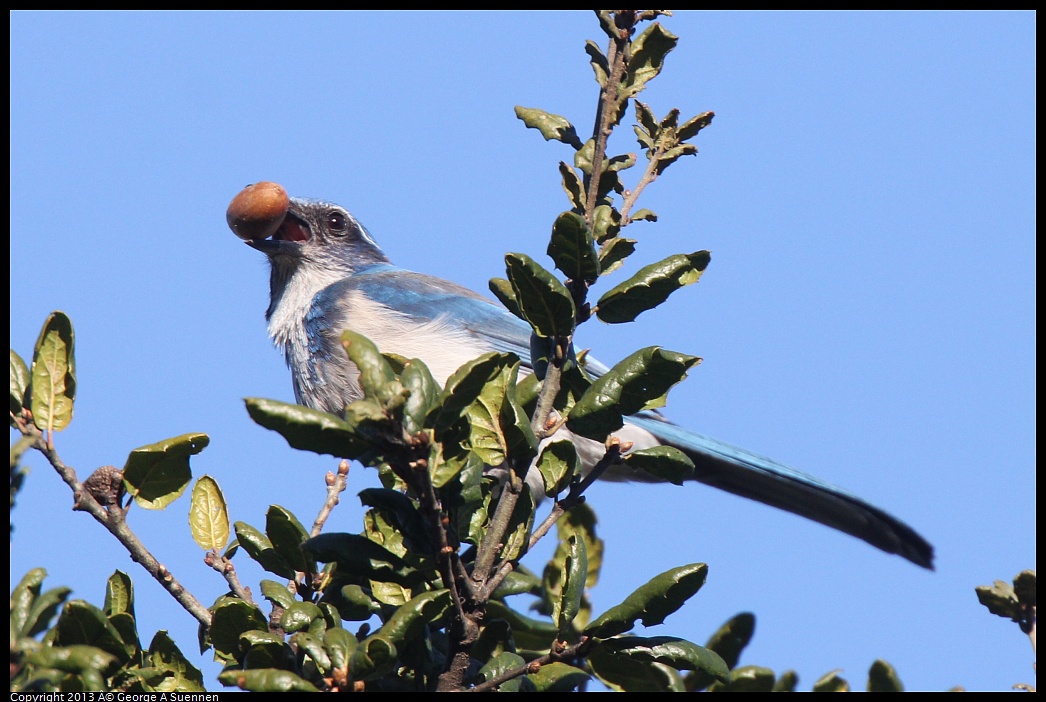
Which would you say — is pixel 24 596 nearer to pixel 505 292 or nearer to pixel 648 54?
pixel 505 292

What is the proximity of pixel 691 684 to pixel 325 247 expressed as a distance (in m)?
4.88

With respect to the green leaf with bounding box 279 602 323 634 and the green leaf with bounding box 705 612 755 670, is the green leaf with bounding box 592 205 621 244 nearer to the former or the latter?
the green leaf with bounding box 279 602 323 634

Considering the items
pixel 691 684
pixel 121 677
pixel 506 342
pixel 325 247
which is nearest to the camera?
pixel 121 677

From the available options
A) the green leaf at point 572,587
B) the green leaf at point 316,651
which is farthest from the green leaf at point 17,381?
the green leaf at point 572,587

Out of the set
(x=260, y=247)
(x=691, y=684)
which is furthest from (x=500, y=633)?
(x=260, y=247)

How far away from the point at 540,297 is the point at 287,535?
1.01m

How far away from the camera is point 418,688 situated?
2746 mm

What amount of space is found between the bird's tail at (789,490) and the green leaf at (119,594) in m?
3.57

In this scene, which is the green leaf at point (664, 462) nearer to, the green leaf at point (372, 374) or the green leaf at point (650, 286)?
the green leaf at point (650, 286)

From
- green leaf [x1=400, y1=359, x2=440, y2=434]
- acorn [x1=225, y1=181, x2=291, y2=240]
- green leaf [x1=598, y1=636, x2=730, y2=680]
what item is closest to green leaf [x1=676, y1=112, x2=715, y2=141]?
green leaf [x1=400, y1=359, x2=440, y2=434]

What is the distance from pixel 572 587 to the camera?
2.74 m

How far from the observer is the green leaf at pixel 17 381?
2725 mm
